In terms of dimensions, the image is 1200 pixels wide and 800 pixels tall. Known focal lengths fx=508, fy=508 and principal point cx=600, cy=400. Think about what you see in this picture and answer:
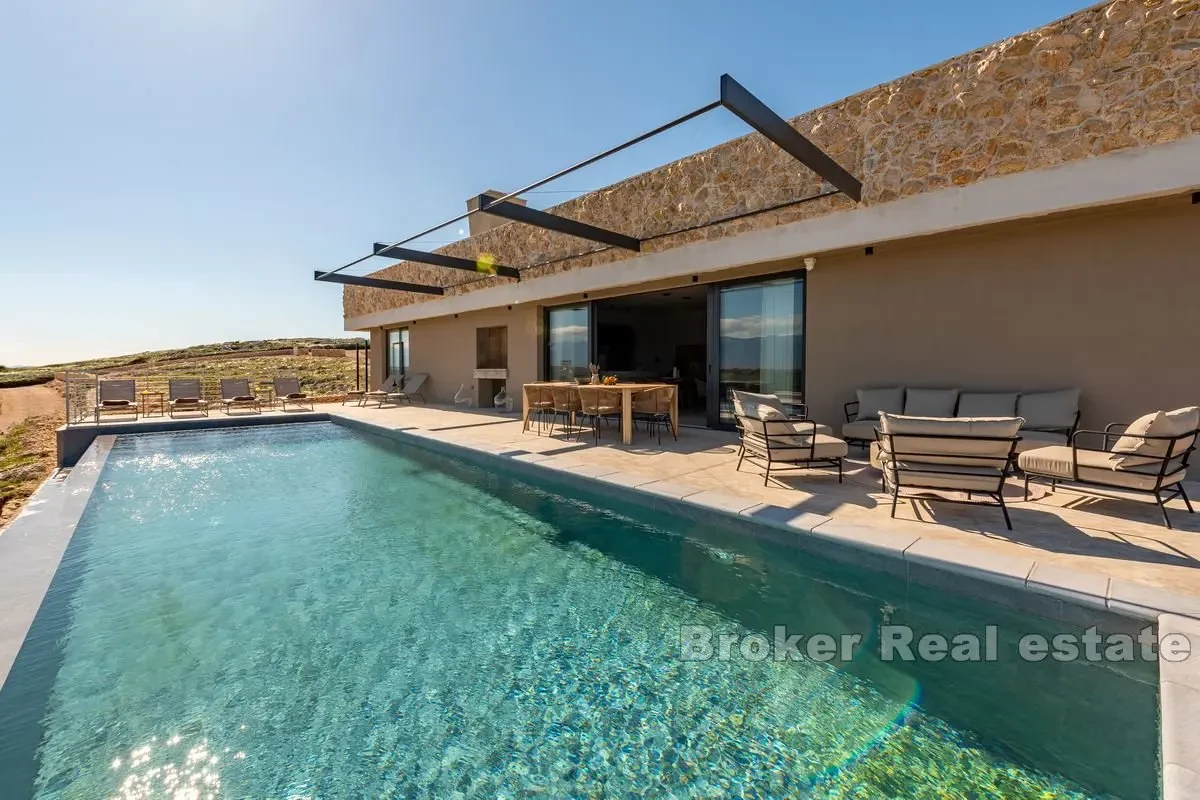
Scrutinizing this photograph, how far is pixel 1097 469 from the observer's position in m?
3.43

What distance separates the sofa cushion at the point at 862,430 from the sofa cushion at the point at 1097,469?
1707mm

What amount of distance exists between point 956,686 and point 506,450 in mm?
4966

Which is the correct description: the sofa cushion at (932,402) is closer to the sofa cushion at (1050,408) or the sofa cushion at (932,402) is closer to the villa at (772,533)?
the villa at (772,533)

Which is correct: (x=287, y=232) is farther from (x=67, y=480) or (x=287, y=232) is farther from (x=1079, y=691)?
(x=1079, y=691)

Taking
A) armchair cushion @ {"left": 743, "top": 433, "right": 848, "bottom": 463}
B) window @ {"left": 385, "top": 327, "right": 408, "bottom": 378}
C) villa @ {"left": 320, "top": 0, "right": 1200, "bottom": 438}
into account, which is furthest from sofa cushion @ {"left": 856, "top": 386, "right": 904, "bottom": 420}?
window @ {"left": 385, "top": 327, "right": 408, "bottom": 378}

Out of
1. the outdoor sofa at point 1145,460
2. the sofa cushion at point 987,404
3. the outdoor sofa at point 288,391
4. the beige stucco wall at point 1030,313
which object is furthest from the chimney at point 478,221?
the outdoor sofa at point 1145,460

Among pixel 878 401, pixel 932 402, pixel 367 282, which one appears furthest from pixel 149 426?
pixel 932 402

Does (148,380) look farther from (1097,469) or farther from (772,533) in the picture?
(1097,469)

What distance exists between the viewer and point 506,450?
20.6 feet

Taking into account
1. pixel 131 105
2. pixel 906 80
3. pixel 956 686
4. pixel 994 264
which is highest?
pixel 131 105

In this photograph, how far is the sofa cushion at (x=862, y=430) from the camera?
5.51 metres

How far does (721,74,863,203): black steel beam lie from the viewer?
14.6 ft

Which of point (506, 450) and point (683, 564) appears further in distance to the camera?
point (506, 450)

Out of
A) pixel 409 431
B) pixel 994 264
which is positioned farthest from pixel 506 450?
pixel 994 264
